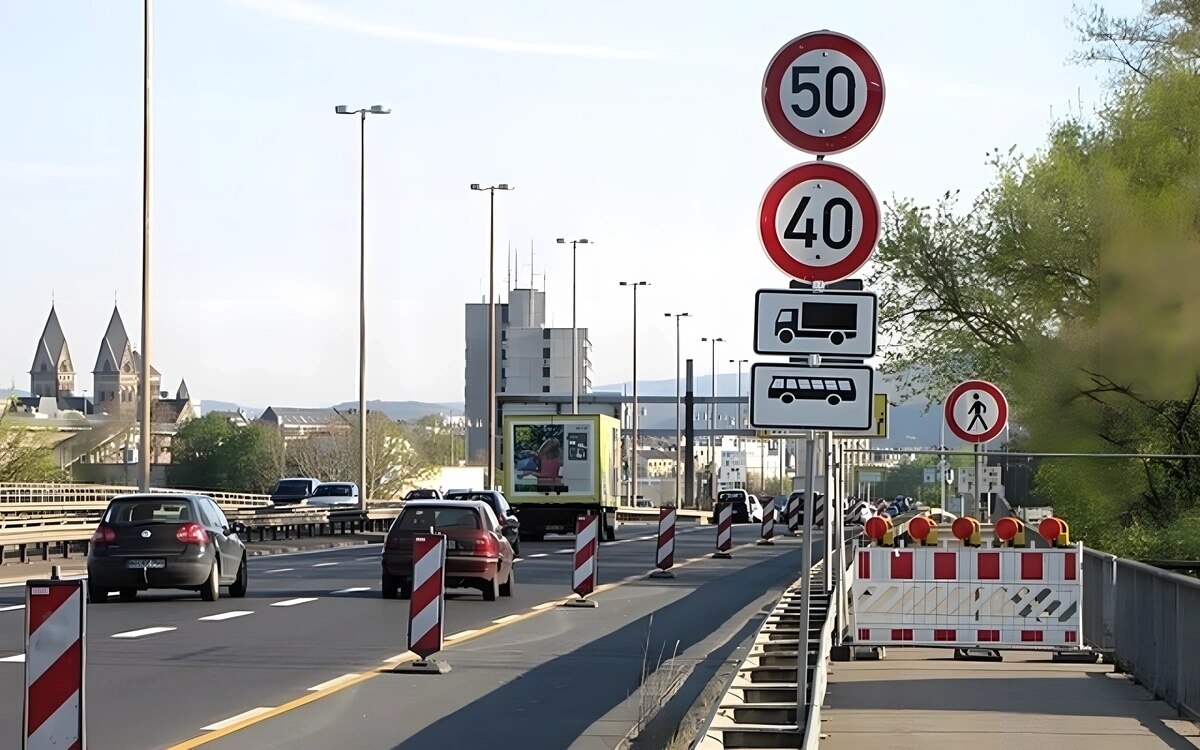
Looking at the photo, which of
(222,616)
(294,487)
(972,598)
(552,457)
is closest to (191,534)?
(222,616)

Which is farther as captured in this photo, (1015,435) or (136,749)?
(1015,435)

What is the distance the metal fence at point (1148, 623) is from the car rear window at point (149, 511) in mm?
12723

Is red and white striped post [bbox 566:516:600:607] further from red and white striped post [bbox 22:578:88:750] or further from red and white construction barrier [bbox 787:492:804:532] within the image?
red and white construction barrier [bbox 787:492:804:532]

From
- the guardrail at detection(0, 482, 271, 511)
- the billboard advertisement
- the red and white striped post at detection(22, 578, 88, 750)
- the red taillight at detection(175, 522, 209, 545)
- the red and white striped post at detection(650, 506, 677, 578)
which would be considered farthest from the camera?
the guardrail at detection(0, 482, 271, 511)

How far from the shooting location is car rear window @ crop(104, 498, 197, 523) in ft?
83.7

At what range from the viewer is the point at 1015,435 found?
140 feet

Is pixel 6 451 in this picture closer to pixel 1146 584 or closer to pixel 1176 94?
pixel 1176 94

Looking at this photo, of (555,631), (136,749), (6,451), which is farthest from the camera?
(6,451)

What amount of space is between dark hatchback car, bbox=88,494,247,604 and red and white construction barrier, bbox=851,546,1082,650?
11869mm

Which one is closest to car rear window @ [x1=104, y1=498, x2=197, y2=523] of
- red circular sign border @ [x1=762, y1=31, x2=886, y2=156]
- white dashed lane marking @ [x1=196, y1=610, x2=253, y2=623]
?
white dashed lane marking @ [x1=196, y1=610, x2=253, y2=623]

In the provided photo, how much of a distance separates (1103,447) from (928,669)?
16324 mm

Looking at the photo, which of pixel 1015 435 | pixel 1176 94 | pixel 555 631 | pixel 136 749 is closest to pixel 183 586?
pixel 555 631

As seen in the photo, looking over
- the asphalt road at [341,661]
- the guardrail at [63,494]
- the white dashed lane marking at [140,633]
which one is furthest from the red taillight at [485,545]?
the guardrail at [63,494]

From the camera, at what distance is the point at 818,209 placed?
31.8 ft
